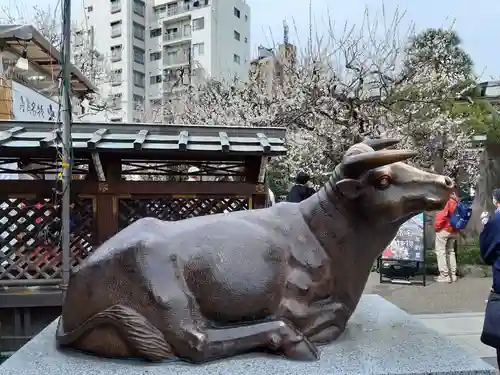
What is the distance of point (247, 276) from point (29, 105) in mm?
7687

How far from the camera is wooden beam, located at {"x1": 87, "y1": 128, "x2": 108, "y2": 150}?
5312 mm

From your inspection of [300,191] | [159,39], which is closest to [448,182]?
[300,191]

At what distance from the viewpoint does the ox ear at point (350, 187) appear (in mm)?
2514

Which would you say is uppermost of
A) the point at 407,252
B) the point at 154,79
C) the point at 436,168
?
the point at 154,79

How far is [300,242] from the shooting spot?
263 cm

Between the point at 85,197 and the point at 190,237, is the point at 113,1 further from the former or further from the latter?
the point at 190,237

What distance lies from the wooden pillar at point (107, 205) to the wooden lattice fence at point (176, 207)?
9.9 inches

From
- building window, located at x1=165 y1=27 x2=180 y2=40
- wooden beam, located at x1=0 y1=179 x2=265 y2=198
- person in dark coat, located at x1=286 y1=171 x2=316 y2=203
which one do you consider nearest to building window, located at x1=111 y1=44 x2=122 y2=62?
building window, located at x1=165 y1=27 x2=180 y2=40

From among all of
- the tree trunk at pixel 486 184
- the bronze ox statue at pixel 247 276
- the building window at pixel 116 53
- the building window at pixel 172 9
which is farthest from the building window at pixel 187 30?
the bronze ox statue at pixel 247 276

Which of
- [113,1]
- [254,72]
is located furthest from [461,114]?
[113,1]

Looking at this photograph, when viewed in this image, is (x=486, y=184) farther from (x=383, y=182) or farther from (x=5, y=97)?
(x=383, y=182)

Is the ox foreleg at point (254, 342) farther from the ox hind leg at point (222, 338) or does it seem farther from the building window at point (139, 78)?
the building window at point (139, 78)

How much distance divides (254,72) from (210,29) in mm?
24639

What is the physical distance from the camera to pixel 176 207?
648 cm
